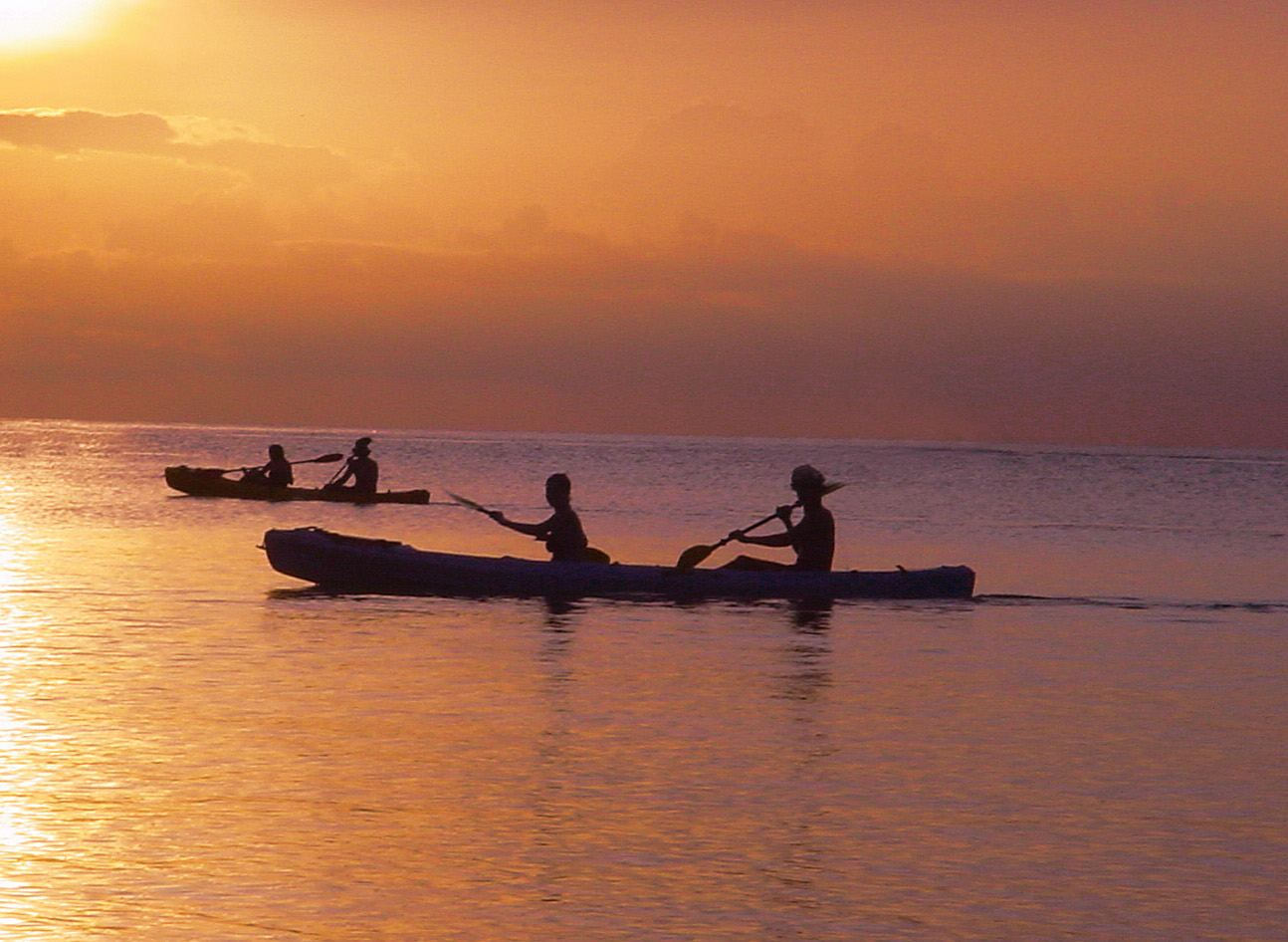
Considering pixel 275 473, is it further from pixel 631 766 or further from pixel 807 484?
pixel 631 766

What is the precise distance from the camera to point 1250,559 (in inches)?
1431

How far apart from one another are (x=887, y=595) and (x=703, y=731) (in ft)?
34.7

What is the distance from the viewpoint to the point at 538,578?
23.3 m

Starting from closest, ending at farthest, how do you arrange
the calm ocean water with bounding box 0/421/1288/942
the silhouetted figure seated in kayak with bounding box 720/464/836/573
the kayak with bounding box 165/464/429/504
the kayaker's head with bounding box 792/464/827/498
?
the calm ocean water with bounding box 0/421/1288/942 < the kayaker's head with bounding box 792/464/827/498 < the silhouetted figure seated in kayak with bounding box 720/464/836/573 < the kayak with bounding box 165/464/429/504

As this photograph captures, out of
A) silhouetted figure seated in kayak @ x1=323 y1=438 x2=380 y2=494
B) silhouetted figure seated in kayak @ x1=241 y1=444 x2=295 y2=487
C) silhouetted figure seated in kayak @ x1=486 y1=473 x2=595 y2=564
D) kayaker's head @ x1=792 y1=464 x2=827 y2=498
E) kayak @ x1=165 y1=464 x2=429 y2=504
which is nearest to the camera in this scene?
kayaker's head @ x1=792 y1=464 x2=827 y2=498

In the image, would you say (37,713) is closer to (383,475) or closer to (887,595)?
(887,595)

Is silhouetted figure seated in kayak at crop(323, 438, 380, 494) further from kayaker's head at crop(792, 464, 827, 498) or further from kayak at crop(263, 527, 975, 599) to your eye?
kayaker's head at crop(792, 464, 827, 498)

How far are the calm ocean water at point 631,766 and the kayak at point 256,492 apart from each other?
16434mm

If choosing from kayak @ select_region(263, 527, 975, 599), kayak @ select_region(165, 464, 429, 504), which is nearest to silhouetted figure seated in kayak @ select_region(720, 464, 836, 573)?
kayak @ select_region(263, 527, 975, 599)

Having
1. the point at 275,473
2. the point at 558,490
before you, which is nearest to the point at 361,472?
the point at 275,473

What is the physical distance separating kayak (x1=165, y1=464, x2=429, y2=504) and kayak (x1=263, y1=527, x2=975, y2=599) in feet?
61.9

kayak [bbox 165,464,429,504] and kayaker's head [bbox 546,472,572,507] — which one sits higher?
kayaker's head [bbox 546,472,572,507]

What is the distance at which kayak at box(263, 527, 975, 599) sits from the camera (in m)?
23.0

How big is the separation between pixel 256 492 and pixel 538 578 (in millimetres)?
24038
